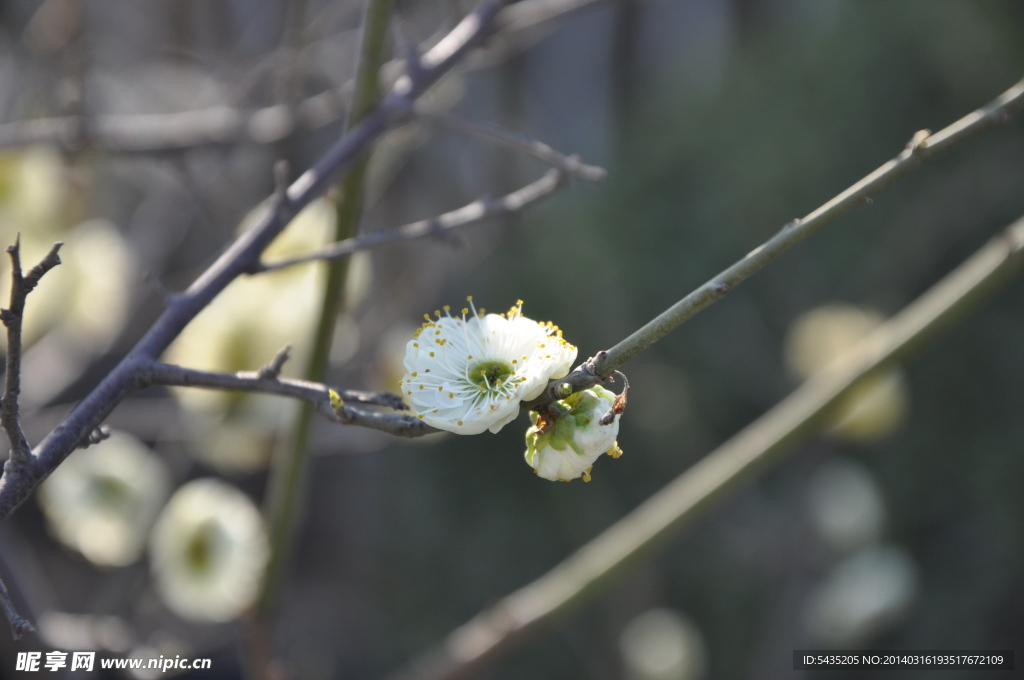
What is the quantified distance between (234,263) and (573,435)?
21cm

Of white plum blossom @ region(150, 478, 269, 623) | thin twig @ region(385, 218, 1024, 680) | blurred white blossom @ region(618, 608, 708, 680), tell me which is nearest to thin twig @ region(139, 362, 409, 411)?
thin twig @ region(385, 218, 1024, 680)

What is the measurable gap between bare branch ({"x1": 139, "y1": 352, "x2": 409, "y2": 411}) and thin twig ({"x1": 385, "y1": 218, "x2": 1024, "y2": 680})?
324mm

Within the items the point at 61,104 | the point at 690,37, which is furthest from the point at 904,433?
the point at 61,104

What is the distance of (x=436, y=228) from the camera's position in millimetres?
394

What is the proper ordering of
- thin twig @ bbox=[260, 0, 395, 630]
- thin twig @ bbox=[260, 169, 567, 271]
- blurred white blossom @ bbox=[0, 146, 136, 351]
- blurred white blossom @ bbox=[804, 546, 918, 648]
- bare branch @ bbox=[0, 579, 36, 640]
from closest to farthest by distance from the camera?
bare branch @ bbox=[0, 579, 36, 640], thin twig @ bbox=[260, 169, 567, 271], thin twig @ bbox=[260, 0, 395, 630], blurred white blossom @ bbox=[0, 146, 136, 351], blurred white blossom @ bbox=[804, 546, 918, 648]

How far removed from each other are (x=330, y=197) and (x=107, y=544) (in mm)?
444

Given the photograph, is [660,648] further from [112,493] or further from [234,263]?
[234,263]

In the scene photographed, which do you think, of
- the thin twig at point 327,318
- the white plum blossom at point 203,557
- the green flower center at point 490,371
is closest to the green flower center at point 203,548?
the white plum blossom at point 203,557

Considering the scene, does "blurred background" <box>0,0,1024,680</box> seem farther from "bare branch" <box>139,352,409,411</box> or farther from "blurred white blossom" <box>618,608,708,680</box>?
"bare branch" <box>139,352,409,411</box>

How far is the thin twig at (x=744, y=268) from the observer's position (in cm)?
25

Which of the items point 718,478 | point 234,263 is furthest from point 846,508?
point 234,263

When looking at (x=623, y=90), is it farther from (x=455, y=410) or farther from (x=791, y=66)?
(x=455, y=410)

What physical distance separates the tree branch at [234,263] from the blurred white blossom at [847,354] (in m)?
0.47

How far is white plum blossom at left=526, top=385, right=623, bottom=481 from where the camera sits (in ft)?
0.87
